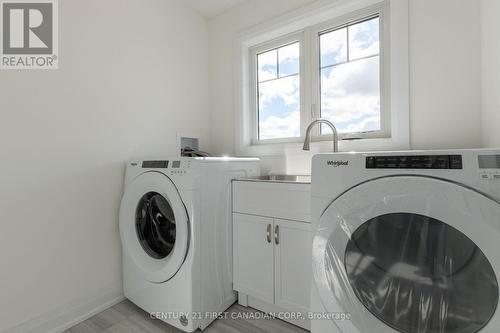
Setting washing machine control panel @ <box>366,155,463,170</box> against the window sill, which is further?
the window sill

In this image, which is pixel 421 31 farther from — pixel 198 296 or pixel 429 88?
pixel 198 296

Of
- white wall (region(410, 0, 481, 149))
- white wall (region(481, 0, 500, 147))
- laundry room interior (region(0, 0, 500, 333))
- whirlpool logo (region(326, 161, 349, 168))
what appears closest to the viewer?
laundry room interior (region(0, 0, 500, 333))

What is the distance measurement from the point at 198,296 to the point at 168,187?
0.61 meters

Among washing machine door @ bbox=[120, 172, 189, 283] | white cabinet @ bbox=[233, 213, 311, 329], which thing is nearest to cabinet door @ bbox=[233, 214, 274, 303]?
white cabinet @ bbox=[233, 213, 311, 329]

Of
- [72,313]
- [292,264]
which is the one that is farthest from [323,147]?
→ [72,313]

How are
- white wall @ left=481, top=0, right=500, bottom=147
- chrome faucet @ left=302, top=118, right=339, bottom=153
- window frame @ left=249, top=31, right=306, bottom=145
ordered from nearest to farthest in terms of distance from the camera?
white wall @ left=481, top=0, right=500, bottom=147 → chrome faucet @ left=302, top=118, right=339, bottom=153 → window frame @ left=249, top=31, right=306, bottom=145

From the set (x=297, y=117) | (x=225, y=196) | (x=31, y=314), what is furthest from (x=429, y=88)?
(x=31, y=314)

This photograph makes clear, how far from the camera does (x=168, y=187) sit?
4.18 feet

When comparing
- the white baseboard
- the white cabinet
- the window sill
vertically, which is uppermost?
the window sill

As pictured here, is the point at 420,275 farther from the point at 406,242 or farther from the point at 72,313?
the point at 72,313

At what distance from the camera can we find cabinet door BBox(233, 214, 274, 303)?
1.38m

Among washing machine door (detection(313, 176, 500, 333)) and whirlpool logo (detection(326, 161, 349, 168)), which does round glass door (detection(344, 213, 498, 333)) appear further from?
whirlpool logo (detection(326, 161, 349, 168))

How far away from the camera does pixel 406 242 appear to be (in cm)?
78

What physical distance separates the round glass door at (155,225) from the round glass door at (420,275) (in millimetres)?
1052
